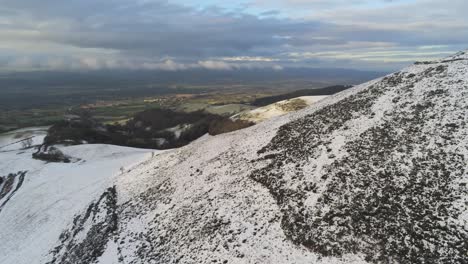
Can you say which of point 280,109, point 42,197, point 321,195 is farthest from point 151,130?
point 321,195

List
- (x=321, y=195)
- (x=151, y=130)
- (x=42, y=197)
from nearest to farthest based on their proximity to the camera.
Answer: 1. (x=321, y=195)
2. (x=42, y=197)
3. (x=151, y=130)

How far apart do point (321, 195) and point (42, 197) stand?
1384 inches

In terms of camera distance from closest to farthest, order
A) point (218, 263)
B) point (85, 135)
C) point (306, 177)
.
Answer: point (218, 263)
point (306, 177)
point (85, 135)

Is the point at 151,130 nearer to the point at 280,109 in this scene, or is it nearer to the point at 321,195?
the point at 280,109

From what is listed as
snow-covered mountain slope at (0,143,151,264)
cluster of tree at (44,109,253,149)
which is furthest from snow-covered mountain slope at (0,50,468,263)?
cluster of tree at (44,109,253,149)

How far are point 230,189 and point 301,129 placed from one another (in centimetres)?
969

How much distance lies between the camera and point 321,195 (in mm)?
21438

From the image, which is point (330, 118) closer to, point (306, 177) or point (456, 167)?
point (306, 177)

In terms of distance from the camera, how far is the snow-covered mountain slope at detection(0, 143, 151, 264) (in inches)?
1197

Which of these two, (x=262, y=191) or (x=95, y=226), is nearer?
(x=262, y=191)

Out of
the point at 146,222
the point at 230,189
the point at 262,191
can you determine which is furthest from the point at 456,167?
the point at 146,222

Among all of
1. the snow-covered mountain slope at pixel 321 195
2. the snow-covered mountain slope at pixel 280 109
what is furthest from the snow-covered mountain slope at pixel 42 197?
the snow-covered mountain slope at pixel 280 109

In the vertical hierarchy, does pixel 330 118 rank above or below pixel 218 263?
above

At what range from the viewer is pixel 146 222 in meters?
26.3
